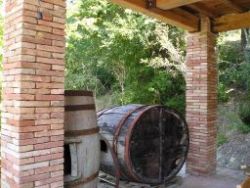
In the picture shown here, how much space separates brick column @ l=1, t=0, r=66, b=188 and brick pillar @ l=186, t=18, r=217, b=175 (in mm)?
3495

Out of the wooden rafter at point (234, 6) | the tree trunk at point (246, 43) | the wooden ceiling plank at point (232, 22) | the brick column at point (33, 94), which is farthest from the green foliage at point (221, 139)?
the brick column at point (33, 94)

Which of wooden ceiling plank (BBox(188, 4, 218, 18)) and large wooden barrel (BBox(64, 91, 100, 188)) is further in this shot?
wooden ceiling plank (BBox(188, 4, 218, 18))

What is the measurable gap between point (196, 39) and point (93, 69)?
8.64m

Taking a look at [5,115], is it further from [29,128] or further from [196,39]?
[196,39]

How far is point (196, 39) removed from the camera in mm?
6324

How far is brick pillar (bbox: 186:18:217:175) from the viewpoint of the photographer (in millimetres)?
6156

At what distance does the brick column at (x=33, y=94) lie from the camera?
3.07 m

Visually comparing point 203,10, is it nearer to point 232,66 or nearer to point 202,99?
point 202,99

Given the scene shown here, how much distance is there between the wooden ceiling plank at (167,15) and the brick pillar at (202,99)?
0.23 m

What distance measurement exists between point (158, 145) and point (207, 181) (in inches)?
53.5

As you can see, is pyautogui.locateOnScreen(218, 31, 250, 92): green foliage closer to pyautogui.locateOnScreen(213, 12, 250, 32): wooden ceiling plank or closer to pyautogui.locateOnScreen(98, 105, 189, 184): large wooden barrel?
pyautogui.locateOnScreen(213, 12, 250, 32): wooden ceiling plank

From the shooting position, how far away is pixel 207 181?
19.1ft

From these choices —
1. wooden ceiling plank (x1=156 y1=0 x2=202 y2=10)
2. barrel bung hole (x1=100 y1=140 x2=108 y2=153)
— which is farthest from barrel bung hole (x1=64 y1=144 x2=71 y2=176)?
wooden ceiling plank (x1=156 y1=0 x2=202 y2=10)

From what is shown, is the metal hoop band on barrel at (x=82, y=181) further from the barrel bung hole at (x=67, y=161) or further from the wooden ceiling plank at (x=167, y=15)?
the wooden ceiling plank at (x=167, y=15)
